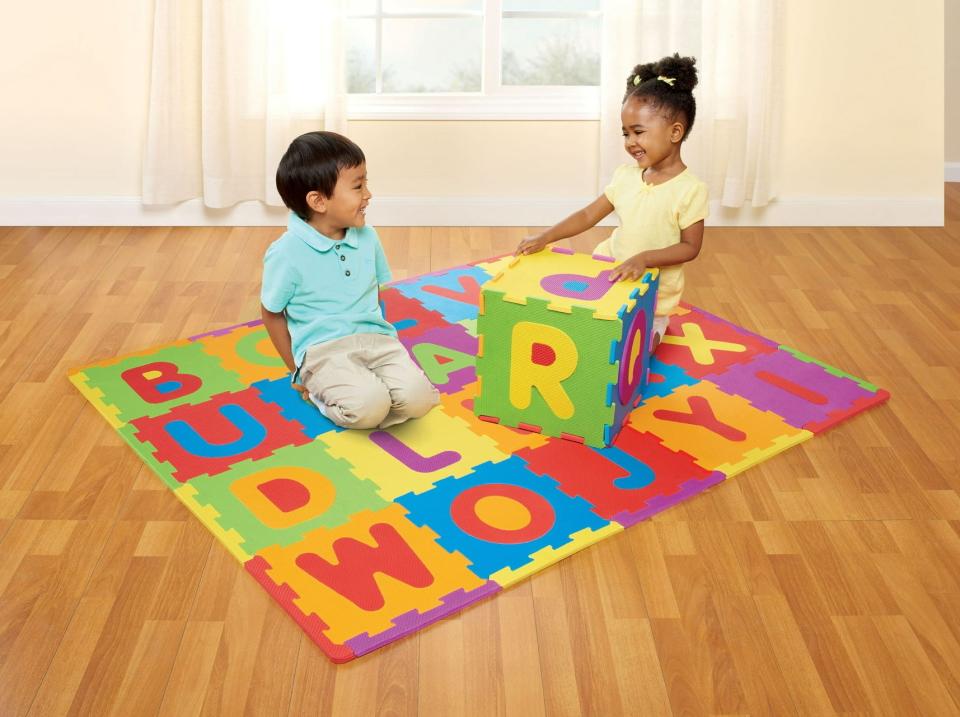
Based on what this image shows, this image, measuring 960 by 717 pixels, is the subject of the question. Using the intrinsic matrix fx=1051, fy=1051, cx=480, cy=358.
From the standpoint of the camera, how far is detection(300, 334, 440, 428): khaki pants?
6.89ft

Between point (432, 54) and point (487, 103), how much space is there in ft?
0.81

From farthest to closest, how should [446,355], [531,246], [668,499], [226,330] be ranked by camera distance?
[226,330] < [446,355] < [531,246] < [668,499]

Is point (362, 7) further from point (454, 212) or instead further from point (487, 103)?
point (454, 212)

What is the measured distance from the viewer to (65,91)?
10.6ft

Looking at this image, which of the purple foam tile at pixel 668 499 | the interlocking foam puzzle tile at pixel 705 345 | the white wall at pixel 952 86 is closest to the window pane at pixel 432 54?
the interlocking foam puzzle tile at pixel 705 345

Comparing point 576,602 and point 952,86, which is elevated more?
point 952,86

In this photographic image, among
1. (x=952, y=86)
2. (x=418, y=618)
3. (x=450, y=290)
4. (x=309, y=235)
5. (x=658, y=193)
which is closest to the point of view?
(x=418, y=618)

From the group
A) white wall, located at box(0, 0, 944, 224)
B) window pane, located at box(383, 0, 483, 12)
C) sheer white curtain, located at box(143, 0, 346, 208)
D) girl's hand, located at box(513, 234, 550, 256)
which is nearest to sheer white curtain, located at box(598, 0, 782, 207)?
white wall, located at box(0, 0, 944, 224)

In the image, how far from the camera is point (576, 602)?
5.49 ft

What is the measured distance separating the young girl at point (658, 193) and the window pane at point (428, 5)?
3.62ft

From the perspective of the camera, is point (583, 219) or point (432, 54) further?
point (432, 54)

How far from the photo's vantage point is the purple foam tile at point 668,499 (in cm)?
187

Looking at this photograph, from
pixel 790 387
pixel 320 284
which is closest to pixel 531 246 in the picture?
pixel 320 284

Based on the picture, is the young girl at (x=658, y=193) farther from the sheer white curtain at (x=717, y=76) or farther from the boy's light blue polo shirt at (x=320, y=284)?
the sheer white curtain at (x=717, y=76)
